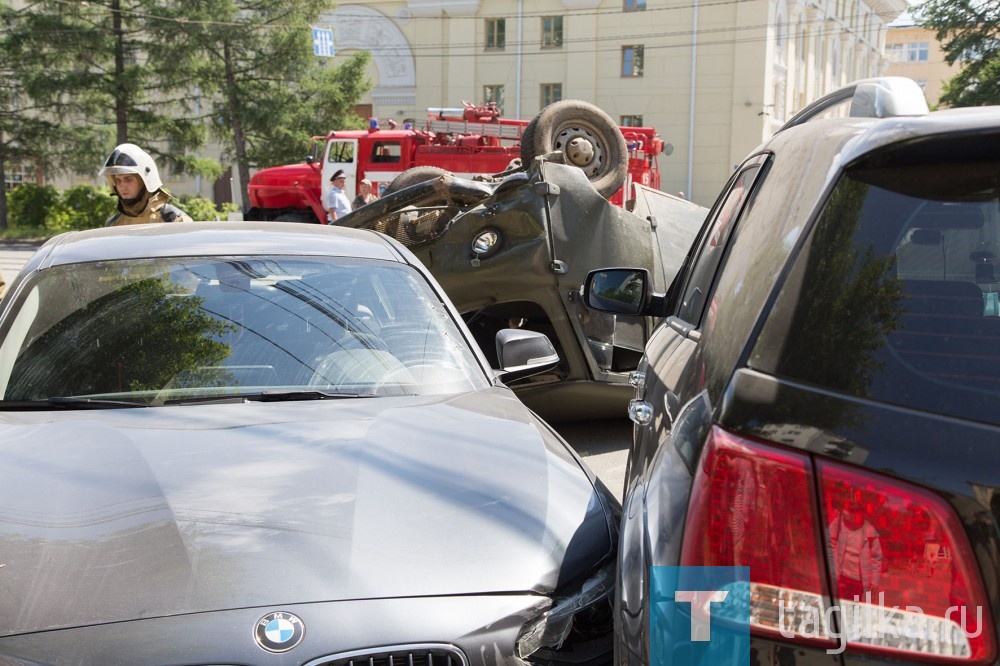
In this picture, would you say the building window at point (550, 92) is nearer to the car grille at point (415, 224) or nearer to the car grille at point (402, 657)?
the car grille at point (415, 224)

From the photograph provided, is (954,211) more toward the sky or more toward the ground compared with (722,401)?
more toward the sky

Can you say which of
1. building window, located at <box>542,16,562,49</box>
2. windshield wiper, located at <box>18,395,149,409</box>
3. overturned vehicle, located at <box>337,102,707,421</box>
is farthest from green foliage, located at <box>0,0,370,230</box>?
windshield wiper, located at <box>18,395,149,409</box>

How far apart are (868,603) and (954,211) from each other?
0.62 m

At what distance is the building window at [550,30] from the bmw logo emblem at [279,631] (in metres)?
42.8

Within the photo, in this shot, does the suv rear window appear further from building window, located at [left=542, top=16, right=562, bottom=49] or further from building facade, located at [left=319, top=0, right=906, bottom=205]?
building window, located at [left=542, top=16, right=562, bottom=49]

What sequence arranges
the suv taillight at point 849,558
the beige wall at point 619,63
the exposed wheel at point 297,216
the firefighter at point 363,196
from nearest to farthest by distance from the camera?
1. the suv taillight at point 849,558
2. the firefighter at point 363,196
3. the exposed wheel at point 297,216
4. the beige wall at point 619,63

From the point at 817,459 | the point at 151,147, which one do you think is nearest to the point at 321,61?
the point at 151,147

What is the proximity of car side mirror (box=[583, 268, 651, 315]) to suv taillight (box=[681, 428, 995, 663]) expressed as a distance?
68.2 inches

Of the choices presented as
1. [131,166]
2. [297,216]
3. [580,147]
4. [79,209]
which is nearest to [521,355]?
[131,166]

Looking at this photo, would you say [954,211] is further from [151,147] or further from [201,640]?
[151,147]

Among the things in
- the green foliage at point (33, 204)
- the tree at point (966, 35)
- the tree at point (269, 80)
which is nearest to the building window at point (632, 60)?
the tree at point (269, 80)

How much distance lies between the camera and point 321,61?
33.7 m

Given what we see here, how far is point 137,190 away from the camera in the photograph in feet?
20.1

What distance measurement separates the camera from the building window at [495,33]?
43.5 m
